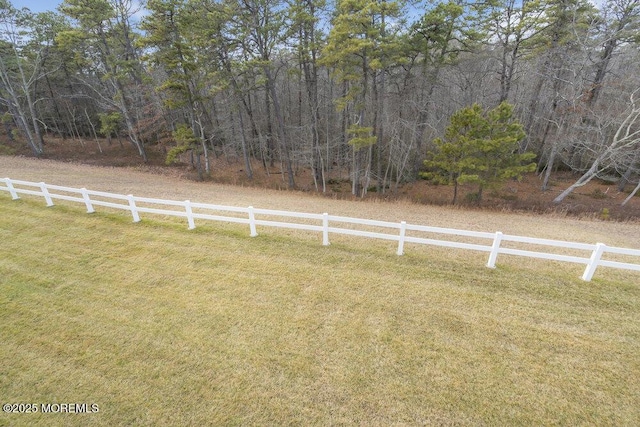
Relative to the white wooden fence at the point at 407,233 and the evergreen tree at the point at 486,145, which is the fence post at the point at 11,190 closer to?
the white wooden fence at the point at 407,233

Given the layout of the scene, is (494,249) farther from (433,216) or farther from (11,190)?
(11,190)

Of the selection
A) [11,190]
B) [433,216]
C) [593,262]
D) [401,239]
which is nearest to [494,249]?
[593,262]

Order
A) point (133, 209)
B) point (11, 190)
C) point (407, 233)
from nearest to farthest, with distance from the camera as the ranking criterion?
point (133, 209) < point (407, 233) < point (11, 190)

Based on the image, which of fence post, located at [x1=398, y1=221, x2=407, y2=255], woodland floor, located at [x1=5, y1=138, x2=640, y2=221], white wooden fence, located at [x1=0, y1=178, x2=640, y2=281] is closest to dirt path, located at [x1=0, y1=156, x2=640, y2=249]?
white wooden fence, located at [x1=0, y1=178, x2=640, y2=281]

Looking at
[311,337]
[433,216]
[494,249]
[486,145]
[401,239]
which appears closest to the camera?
[311,337]

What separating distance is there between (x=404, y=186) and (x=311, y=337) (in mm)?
19523

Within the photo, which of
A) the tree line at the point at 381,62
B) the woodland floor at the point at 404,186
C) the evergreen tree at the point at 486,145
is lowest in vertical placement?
the woodland floor at the point at 404,186

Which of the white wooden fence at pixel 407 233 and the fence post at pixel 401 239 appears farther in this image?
the fence post at pixel 401 239

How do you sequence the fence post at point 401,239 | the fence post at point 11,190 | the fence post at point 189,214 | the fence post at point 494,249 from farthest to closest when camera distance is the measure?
1. the fence post at point 11,190
2. the fence post at point 189,214
3. the fence post at point 401,239
4. the fence post at point 494,249

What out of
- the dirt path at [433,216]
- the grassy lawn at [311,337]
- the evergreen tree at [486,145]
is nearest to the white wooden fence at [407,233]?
the grassy lawn at [311,337]

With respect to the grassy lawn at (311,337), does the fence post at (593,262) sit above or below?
above

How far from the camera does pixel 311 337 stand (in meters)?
4.78

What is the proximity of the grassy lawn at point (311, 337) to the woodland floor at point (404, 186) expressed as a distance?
11.0 m

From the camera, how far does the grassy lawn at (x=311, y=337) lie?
12.1 ft
